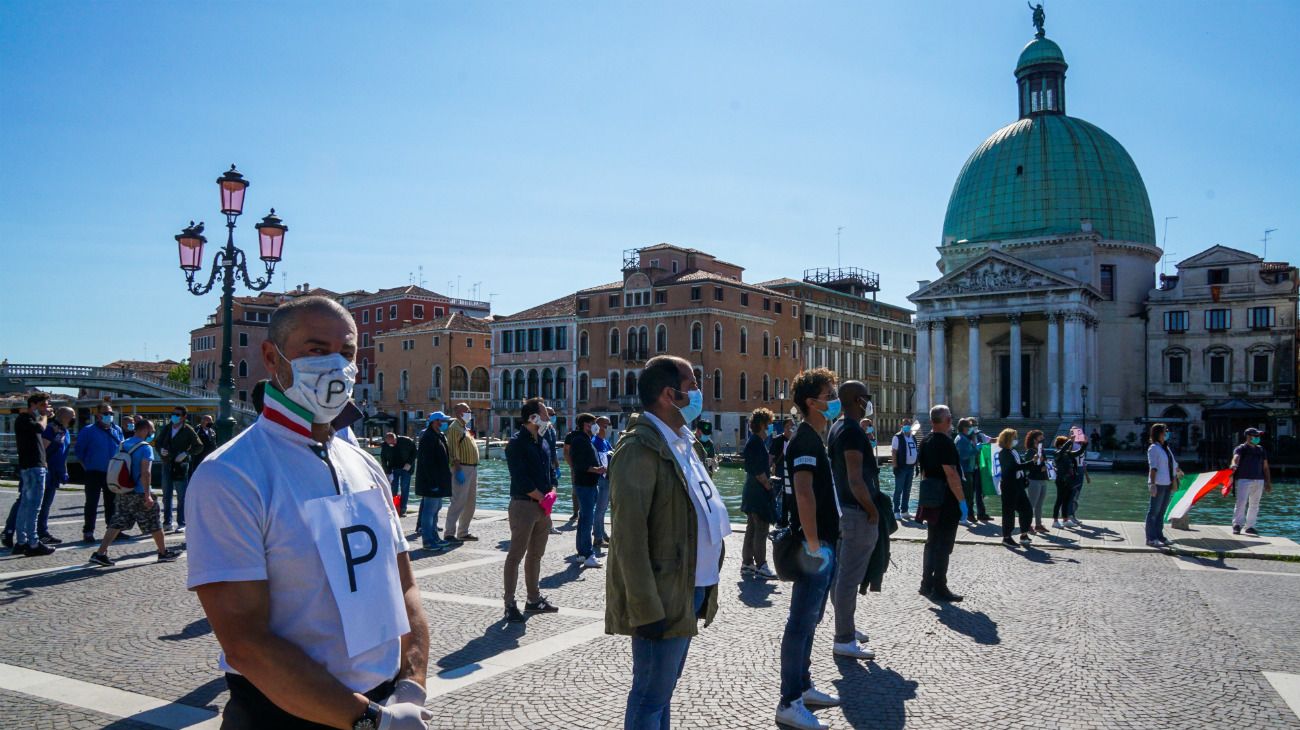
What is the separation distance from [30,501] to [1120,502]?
2457cm

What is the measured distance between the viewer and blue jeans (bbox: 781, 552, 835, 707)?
5078 millimetres

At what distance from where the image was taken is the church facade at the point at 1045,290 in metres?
54.4

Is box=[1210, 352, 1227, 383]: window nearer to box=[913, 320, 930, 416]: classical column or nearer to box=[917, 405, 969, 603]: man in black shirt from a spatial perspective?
box=[913, 320, 930, 416]: classical column

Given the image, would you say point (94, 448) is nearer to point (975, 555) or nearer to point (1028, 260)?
point (975, 555)

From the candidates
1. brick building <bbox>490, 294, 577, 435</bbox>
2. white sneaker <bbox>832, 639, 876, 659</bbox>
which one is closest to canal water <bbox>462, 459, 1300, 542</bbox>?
white sneaker <bbox>832, 639, 876, 659</bbox>

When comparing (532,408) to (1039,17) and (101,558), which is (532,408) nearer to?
(101,558)

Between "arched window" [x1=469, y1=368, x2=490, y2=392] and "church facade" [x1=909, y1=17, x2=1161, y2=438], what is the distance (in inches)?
1352

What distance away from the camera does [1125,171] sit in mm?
58719

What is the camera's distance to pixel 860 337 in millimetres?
73188

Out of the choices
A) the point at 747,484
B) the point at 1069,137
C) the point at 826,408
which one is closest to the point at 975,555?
the point at 747,484

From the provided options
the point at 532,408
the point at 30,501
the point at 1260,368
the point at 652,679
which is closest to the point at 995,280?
the point at 1260,368

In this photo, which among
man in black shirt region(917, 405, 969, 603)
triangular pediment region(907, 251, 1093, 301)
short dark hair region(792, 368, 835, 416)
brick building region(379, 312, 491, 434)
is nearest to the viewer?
short dark hair region(792, 368, 835, 416)

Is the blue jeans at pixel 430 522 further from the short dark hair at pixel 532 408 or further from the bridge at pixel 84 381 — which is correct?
the bridge at pixel 84 381

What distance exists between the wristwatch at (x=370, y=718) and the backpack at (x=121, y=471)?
9312mm
